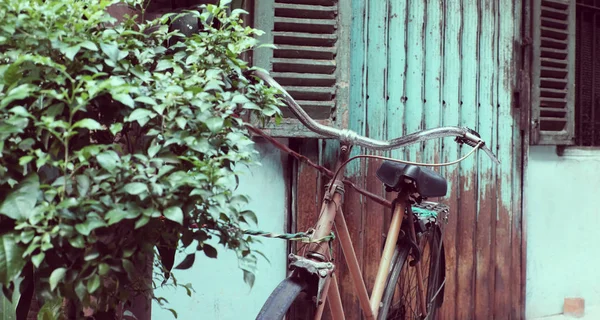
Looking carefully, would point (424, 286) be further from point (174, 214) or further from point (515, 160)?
point (174, 214)

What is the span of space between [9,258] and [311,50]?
2.44 metres

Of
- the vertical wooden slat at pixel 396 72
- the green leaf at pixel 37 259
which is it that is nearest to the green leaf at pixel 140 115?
the green leaf at pixel 37 259

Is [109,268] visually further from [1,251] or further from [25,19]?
[25,19]

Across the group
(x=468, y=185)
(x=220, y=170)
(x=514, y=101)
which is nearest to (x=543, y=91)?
(x=514, y=101)

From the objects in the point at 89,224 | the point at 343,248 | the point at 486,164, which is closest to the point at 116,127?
the point at 89,224

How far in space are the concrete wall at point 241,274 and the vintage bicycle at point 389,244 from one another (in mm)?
671

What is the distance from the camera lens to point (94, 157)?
1861mm

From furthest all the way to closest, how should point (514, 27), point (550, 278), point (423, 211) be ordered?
point (550, 278)
point (514, 27)
point (423, 211)

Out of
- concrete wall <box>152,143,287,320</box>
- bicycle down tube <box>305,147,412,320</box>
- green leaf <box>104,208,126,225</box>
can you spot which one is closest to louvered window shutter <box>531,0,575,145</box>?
concrete wall <box>152,143,287,320</box>

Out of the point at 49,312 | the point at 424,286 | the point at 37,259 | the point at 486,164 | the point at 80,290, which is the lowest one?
the point at 424,286

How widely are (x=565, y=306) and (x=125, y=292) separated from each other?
3.99 m

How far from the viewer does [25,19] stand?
1.82 m

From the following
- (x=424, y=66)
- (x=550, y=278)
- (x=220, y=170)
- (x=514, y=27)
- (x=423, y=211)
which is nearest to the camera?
(x=220, y=170)

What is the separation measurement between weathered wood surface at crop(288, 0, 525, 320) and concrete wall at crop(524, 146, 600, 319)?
22 centimetres
